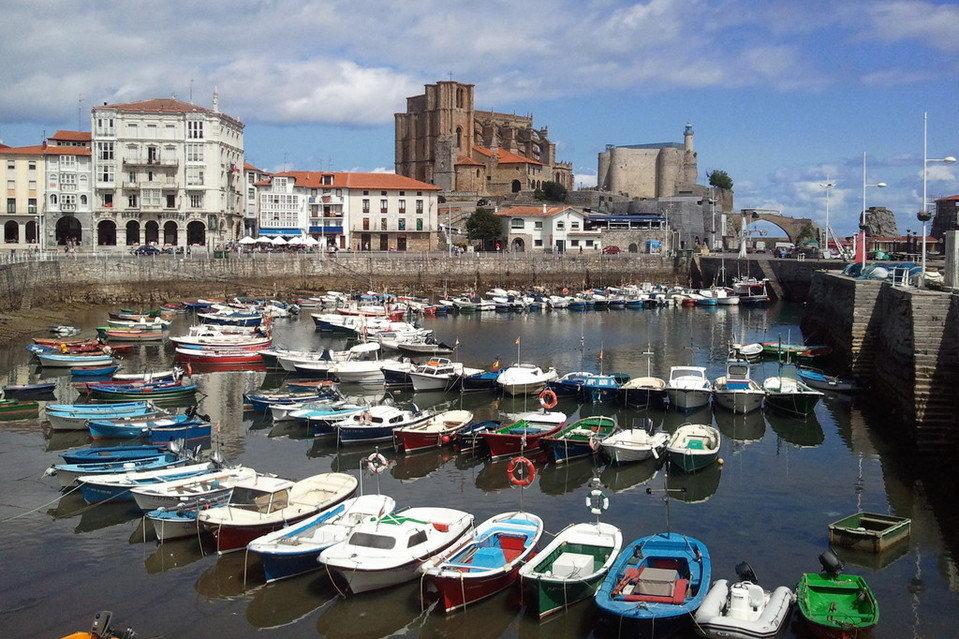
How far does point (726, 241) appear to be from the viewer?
4675 inches


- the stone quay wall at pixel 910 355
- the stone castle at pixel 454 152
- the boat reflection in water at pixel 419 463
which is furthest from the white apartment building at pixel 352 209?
the boat reflection in water at pixel 419 463

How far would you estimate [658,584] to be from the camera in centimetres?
1642

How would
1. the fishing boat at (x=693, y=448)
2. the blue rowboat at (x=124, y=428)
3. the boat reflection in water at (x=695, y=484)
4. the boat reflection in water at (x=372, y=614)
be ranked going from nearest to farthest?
the boat reflection in water at (x=372, y=614)
the boat reflection in water at (x=695, y=484)
the fishing boat at (x=693, y=448)
the blue rowboat at (x=124, y=428)

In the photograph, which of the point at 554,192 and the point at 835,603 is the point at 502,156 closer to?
the point at 554,192

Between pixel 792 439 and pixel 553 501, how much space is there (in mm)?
10711

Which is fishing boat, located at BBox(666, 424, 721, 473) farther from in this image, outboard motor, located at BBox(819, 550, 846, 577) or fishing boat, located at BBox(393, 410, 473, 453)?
outboard motor, located at BBox(819, 550, 846, 577)

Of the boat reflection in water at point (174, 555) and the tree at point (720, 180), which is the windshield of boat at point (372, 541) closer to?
the boat reflection in water at point (174, 555)

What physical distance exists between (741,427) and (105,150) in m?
65.6

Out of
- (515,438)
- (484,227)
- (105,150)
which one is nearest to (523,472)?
(515,438)

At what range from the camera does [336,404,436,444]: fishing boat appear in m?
28.4

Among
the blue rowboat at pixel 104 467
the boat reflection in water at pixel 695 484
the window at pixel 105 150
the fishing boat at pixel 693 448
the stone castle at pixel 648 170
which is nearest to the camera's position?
the blue rowboat at pixel 104 467

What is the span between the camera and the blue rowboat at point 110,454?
2408cm

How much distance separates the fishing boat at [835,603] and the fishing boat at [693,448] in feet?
26.7

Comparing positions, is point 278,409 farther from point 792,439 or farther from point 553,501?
point 792,439
